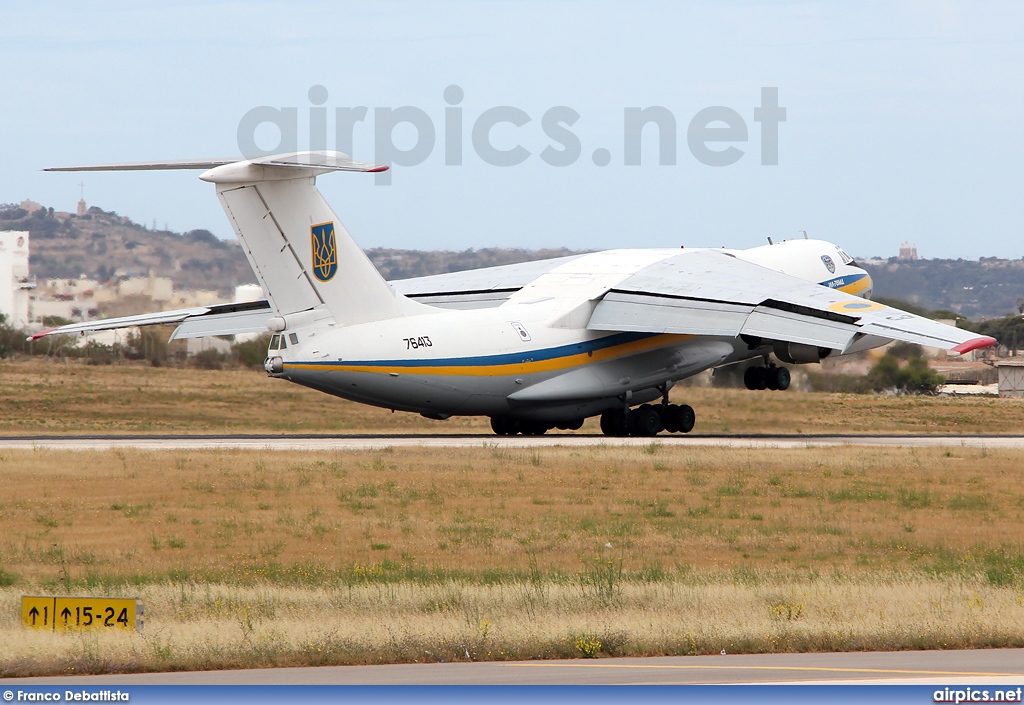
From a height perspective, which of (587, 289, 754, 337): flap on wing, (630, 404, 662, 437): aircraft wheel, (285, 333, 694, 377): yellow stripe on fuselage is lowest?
(630, 404, 662, 437): aircraft wheel

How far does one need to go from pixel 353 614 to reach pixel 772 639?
3775 millimetres

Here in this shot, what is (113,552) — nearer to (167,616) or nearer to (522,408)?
(167,616)

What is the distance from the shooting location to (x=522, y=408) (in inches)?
1081

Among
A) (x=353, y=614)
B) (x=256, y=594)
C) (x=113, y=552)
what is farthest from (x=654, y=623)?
(x=113, y=552)

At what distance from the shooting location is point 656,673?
28.6 feet

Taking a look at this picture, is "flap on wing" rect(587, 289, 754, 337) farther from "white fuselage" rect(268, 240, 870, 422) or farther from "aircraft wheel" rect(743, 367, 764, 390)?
"aircraft wheel" rect(743, 367, 764, 390)

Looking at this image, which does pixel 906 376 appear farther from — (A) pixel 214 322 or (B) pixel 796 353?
(A) pixel 214 322

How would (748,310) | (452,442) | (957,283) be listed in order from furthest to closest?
1. (957,283)
2. (452,442)
3. (748,310)

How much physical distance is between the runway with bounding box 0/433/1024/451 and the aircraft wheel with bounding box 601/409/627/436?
45cm
